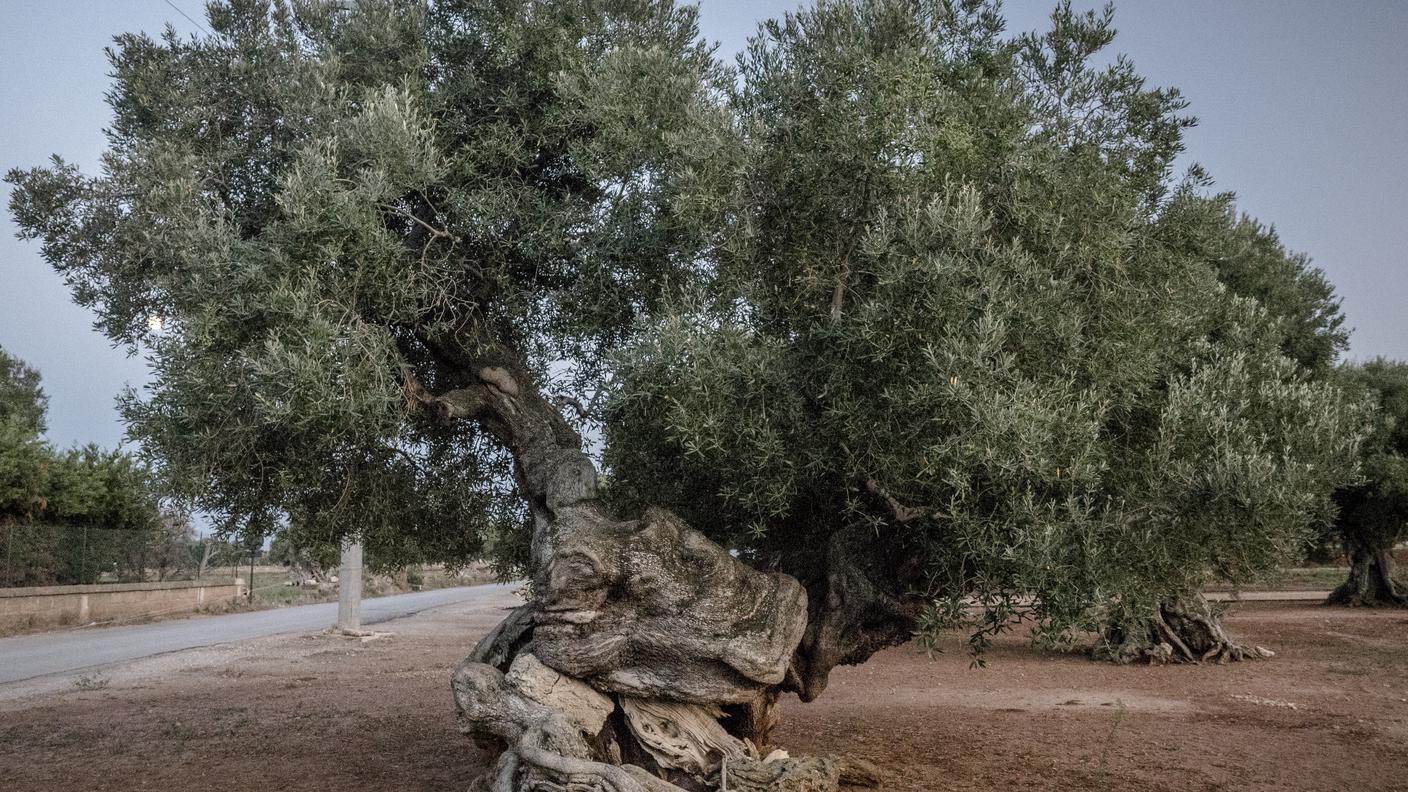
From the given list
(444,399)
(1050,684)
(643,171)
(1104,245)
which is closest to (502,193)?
(643,171)

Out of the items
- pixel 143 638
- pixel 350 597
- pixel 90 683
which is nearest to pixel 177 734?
pixel 90 683

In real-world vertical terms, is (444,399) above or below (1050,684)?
above

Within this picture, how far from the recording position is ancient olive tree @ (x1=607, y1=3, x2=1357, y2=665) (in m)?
7.34

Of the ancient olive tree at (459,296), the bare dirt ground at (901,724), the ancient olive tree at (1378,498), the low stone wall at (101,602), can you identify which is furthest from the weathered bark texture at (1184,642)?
the low stone wall at (101,602)

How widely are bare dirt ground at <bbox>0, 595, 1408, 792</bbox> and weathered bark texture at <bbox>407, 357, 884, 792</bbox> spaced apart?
7.53 ft

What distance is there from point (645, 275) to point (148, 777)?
7.53 metres

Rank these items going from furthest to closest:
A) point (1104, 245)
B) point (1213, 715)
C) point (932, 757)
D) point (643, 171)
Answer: point (1213, 715) < point (932, 757) < point (643, 171) < point (1104, 245)

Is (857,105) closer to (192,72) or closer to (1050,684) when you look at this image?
(192,72)

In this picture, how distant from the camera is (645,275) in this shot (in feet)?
30.2

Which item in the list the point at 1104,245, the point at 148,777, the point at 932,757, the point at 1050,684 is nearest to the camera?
the point at 1104,245

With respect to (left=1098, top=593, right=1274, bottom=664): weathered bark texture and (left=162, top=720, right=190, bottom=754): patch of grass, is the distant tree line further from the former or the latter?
(left=1098, top=593, right=1274, bottom=664): weathered bark texture

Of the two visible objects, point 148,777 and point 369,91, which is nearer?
point 369,91

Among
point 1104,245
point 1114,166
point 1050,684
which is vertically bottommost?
point 1050,684

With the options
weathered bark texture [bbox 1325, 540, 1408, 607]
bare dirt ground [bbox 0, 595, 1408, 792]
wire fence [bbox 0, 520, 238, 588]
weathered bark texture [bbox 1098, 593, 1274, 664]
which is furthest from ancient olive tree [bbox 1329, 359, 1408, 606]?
wire fence [bbox 0, 520, 238, 588]
